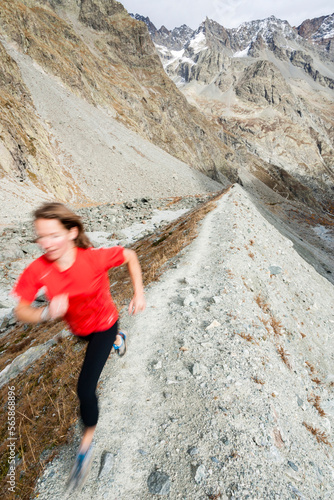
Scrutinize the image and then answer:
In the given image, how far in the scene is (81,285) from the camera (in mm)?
2973

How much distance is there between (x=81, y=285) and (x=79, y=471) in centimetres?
243

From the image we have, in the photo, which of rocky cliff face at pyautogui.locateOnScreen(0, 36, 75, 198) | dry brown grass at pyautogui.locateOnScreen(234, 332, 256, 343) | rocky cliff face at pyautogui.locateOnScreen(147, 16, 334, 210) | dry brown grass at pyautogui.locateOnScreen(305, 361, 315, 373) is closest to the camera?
dry brown grass at pyautogui.locateOnScreen(234, 332, 256, 343)

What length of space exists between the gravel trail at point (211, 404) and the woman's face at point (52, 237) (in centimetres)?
287

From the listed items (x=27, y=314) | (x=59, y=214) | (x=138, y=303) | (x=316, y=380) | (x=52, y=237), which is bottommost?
(x=316, y=380)

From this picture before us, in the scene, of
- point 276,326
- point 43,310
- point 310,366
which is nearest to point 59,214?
point 43,310

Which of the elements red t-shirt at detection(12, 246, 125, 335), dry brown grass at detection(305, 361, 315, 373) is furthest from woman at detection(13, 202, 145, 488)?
dry brown grass at detection(305, 361, 315, 373)

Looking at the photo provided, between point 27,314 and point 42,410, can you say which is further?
point 42,410

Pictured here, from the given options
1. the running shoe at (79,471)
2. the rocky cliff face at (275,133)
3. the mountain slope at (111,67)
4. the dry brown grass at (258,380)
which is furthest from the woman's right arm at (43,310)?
the rocky cliff face at (275,133)

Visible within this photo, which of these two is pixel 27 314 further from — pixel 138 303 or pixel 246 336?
pixel 246 336

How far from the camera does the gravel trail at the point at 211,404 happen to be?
308 centimetres

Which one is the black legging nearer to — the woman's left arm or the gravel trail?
the woman's left arm

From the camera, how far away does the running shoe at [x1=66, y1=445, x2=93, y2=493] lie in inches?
120

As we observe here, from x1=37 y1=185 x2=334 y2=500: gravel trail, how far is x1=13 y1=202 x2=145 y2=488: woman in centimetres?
66

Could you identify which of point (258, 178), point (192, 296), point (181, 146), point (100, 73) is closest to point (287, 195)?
point (258, 178)
